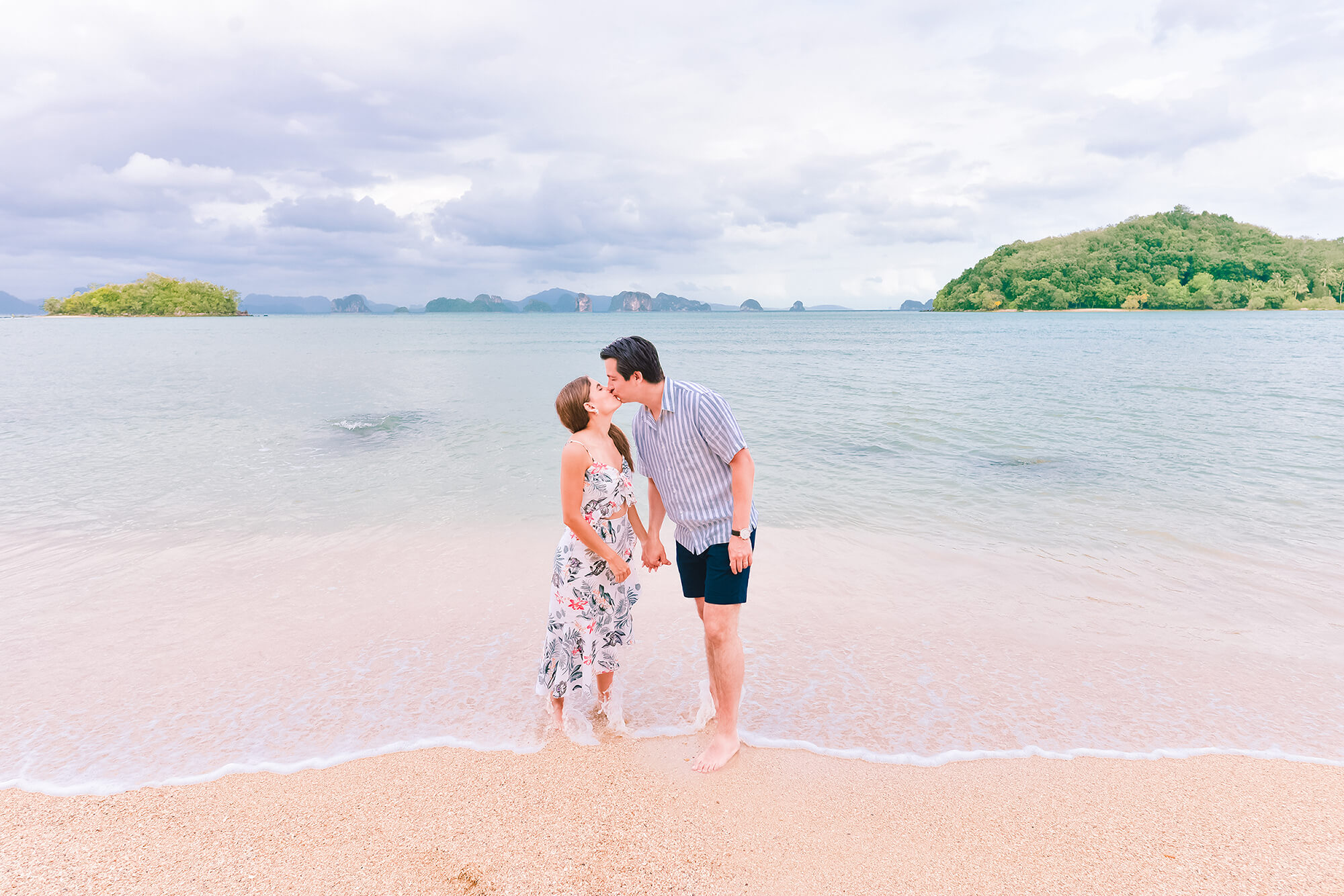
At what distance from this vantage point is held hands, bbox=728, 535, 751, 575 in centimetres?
328

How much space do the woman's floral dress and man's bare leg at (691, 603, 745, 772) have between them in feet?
1.99

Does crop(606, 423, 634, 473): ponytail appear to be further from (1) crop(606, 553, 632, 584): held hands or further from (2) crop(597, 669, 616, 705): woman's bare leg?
(2) crop(597, 669, 616, 705): woman's bare leg

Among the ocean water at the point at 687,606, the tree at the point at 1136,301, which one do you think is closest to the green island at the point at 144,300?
the ocean water at the point at 687,606

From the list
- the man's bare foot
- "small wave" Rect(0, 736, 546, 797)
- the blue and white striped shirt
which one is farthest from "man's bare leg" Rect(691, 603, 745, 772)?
"small wave" Rect(0, 736, 546, 797)

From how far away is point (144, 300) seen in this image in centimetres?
13900

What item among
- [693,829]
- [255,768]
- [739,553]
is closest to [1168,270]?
[739,553]

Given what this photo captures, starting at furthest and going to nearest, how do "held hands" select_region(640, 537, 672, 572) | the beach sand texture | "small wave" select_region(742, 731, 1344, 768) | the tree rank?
the tree < "held hands" select_region(640, 537, 672, 572) < "small wave" select_region(742, 731, 1344, 768) < the beach sand texture

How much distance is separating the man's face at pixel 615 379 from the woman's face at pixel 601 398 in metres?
0.13

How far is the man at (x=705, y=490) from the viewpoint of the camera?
3287 millimetres

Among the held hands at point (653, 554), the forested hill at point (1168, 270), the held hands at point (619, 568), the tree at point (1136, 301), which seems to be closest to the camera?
the held hands at point (619, 568)

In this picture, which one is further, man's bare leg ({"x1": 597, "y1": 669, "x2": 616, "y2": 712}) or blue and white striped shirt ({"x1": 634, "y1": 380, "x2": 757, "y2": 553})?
man's bare leg ({"x1": 597, "y1": 669, "x2": 616, "y2": 712})

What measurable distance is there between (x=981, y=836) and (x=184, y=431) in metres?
17.0

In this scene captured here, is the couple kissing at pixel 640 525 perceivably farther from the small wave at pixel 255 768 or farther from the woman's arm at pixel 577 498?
the small wave at pixel 255 768

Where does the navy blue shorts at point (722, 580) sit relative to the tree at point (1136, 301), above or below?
below
